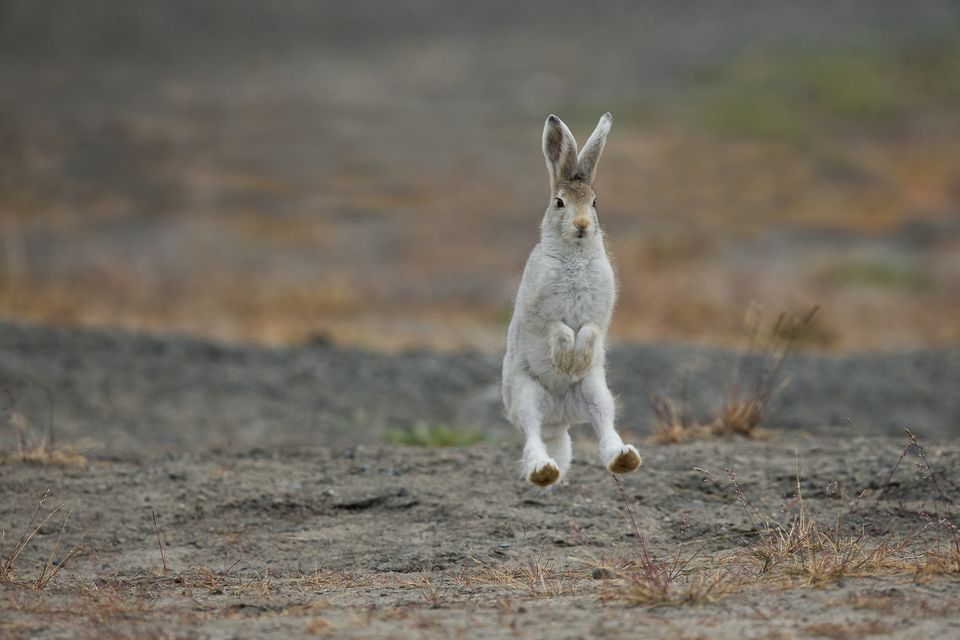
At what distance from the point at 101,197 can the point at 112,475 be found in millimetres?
20961

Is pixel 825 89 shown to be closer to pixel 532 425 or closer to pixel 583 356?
pixel 583 356

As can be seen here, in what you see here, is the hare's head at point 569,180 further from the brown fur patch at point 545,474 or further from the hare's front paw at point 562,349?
the brown fur patch at point 545,474

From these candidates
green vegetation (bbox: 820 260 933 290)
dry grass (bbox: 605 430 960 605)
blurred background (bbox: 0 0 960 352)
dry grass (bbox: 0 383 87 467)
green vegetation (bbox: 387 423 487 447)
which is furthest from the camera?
green vegetation (bbox: 820 260 933 290)

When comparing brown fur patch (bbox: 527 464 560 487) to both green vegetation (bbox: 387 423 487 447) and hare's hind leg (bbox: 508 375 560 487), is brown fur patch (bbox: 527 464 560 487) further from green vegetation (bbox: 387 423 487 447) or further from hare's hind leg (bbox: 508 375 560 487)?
green vegetation (bbox: 387 423 487 447)

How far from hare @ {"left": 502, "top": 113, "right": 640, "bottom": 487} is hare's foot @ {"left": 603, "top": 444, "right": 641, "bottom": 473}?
270 mm

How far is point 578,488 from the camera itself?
8.17 metres

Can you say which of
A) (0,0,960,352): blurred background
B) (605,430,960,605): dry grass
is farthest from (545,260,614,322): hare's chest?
(0,0,960,352): blurred background

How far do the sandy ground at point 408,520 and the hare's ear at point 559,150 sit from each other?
2030 mm

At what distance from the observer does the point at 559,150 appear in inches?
251

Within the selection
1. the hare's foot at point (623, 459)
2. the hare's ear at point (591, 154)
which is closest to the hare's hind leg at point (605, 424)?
the hare's foot at point (623, 459)

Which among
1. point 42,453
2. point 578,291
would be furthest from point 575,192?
point 42,453

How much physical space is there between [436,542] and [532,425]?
4.47 feet

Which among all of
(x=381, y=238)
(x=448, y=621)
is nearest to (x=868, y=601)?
(x=448, y=621)

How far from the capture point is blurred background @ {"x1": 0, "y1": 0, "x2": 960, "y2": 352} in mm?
17438
